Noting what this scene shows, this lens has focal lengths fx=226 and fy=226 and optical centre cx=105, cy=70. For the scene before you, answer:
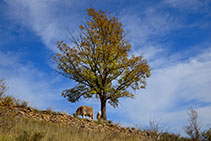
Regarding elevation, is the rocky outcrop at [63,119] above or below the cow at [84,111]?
below

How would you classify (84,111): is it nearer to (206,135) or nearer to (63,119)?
(63,119)

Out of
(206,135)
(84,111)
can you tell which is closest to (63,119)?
(84,111)

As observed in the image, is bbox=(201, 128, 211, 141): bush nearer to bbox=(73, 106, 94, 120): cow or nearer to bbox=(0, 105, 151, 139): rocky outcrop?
bbox=(0, 105, 151, 139): rocky outcrop

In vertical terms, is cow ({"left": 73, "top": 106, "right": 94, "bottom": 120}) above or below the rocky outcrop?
above

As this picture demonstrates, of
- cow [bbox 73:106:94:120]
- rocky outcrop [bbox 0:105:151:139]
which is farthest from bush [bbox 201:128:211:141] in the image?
cow [bbox 73:106:94:120]

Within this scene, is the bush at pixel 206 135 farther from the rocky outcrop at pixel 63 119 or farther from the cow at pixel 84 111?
the cow at pixel 84 111

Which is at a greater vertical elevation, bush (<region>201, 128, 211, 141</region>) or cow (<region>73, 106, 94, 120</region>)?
cow (<region>73, 106, 94, 120</region>)

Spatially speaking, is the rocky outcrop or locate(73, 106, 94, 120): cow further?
locate(73, 106, 94, 120): cow

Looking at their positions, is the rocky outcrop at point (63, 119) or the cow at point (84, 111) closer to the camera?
the rocky outcrop at point (63, 119)

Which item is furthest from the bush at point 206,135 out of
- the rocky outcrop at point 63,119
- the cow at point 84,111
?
the cow at point 84,111

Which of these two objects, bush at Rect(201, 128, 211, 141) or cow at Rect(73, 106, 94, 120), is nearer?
bush at Rect(201, 128, 211, 141)

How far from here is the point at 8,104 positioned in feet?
32.0

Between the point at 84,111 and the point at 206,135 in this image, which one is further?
the point at 84,111

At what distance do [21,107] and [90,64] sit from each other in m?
6.97
